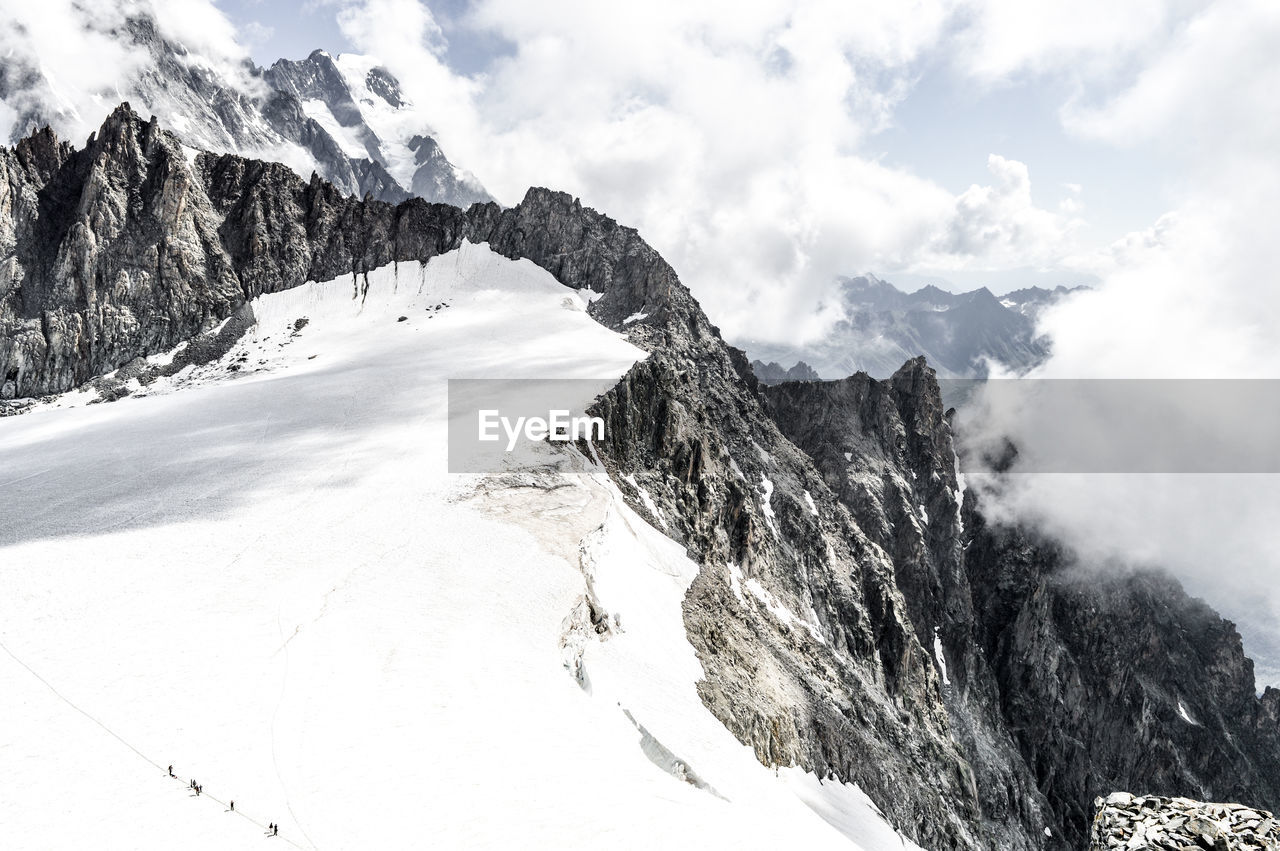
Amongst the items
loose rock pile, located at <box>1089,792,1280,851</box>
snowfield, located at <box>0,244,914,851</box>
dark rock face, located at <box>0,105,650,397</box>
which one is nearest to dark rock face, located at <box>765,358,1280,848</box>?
dark rock face, located at <box>0,105,650,397</box>

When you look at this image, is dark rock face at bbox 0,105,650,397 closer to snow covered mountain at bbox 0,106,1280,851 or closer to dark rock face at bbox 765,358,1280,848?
snow covered mountain at bbox 0,106,1280,851


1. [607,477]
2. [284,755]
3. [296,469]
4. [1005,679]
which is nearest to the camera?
[284,755]

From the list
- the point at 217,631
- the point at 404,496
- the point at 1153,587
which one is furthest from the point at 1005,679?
the point at 217,631

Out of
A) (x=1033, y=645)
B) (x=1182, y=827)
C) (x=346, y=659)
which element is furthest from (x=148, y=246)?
(x=1033, y=645)

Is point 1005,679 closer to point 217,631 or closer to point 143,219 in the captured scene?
point 217,631

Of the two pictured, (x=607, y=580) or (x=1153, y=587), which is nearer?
(x=607, y=580)

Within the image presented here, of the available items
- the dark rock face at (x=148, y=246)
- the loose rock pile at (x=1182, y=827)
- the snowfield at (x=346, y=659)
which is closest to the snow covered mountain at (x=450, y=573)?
the snowfield at (x=346, y=659)
